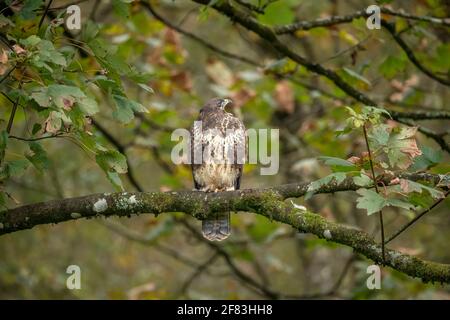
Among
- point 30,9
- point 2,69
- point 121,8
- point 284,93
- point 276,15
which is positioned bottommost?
point 2,69

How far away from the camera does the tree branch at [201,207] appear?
3.39m

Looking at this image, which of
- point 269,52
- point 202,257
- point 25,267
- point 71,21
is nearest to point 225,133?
point 71,21

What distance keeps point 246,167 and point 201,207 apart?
3429 mm

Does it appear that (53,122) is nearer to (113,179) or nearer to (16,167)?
(16,167)

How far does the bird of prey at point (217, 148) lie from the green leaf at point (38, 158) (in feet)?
5.85

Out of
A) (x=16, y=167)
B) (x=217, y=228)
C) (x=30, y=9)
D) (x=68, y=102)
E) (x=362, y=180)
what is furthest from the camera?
(x=217, y=228)

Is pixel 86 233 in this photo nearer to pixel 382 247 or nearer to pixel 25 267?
pixel 25 267

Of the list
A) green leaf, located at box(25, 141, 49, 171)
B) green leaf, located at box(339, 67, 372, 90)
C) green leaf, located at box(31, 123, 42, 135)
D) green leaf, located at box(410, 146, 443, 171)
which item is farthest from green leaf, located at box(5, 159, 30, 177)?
green leaf, located at box(339, 67, 372, 90)

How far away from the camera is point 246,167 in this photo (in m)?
7.17

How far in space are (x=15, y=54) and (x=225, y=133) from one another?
2.29 m

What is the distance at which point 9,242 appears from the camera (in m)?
10.1

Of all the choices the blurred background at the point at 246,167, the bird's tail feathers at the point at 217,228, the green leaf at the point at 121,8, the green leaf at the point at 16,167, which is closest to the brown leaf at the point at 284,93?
the blurred background at the point at 246,167

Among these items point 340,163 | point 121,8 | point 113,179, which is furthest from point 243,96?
point 340,163

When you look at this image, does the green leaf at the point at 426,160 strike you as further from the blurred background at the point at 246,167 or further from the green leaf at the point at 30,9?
the green leaf at the point at 30,9
